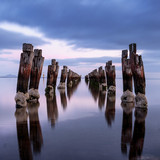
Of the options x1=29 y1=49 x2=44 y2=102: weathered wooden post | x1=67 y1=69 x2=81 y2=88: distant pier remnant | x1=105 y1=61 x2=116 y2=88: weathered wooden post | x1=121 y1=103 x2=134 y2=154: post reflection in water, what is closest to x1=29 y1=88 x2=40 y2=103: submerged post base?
x1=29 y1=49 x2=44 y2=102: weathered wooden post

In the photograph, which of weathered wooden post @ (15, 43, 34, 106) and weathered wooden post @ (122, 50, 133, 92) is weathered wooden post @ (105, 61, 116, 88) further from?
weathered wooden post @ (15, 43, 34, 106)

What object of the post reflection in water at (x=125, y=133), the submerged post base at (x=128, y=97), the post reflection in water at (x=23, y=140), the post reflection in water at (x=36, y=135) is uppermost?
the submerged post base at (x=128, y=97)

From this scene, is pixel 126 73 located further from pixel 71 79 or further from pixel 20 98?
pixel 71 79

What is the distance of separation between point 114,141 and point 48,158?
1.45 m

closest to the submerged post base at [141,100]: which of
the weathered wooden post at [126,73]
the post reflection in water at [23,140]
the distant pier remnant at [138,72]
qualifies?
the distant pier remnant at [138,72]

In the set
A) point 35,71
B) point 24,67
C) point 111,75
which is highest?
point 24,67

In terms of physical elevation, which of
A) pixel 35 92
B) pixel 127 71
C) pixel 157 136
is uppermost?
pixel 127 71

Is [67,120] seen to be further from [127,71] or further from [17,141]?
[127,71]

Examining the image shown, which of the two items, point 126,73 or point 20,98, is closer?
point 20,98

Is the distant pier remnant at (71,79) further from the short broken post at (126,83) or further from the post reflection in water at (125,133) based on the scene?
the post reflection in water at (125,133)

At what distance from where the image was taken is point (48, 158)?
3.13 m

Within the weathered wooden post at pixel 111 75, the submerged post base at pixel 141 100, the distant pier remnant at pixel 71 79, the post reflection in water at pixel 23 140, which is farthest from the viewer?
the distant pier remnant at pixel 71 79

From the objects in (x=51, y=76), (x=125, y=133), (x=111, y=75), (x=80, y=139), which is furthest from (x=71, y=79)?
(x=80, y=139)

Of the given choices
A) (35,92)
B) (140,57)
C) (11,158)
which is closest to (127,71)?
(140,57)
